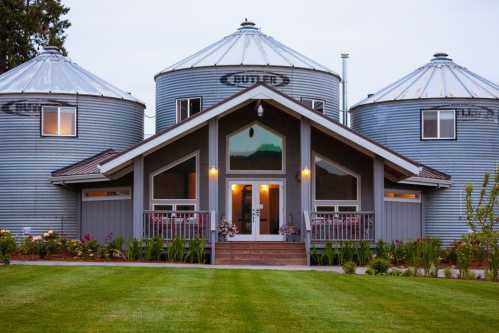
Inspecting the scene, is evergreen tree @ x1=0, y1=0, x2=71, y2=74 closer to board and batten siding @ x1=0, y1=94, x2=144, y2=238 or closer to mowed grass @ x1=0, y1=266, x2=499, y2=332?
board and batten siding @ x1=0, y1=94, x2=144, y2=238

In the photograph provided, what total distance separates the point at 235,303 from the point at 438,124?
22677 mm

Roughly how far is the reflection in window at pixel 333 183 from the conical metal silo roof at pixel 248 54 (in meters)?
7.72

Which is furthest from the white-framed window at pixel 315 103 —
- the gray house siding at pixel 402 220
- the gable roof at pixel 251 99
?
the gable roof at pixel 251 99

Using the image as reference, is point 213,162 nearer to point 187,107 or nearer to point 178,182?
point 178,182

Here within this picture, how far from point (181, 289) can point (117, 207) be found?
15.8 m

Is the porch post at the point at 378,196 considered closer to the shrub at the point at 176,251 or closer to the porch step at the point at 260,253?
the porch step at the point at 260,253

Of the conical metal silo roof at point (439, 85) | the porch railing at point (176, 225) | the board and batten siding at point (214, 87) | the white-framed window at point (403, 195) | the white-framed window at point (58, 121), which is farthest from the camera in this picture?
the board and batten siding at point (214, 87)

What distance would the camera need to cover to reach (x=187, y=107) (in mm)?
37125

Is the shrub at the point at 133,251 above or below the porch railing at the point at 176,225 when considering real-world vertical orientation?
below

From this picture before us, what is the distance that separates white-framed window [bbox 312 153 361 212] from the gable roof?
1992 millimetres

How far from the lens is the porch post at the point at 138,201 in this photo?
2856cm

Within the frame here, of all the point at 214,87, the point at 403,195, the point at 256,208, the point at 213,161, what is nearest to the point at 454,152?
the point at 403,195

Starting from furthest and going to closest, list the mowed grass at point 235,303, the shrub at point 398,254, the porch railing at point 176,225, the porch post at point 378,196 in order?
the porch post at point 378,196 < the porch railing at point 176,225 < the shrub at point 398,254 < the mowed grass at point 235,303

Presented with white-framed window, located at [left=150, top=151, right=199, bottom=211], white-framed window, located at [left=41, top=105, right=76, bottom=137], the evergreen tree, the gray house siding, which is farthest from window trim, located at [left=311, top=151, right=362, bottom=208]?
the evergreen tree
